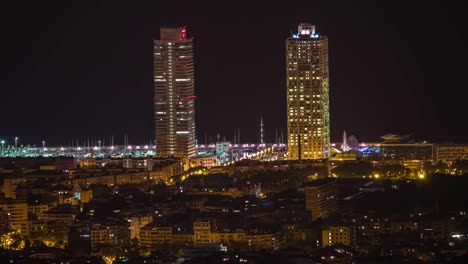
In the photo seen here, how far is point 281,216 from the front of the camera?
1449 inches

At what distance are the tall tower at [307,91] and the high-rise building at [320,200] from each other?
360 inches

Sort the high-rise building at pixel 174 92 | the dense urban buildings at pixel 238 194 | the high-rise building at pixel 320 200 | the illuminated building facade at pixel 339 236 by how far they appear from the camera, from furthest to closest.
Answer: the high-rise building at pixel 174 92 → the high-rise building at pixel 320 200 → the illuminated building facade at pixel 339 236 → the dense urban buildings at pixel 238 194

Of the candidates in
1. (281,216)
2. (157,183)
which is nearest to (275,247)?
(281,216)

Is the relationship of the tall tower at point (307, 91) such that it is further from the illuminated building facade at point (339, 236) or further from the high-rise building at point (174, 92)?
the illuminated building facade at point (339, 236)

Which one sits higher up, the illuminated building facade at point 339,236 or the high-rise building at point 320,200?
the high-rise building at point 320,200

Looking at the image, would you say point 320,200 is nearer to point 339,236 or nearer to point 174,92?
point 339,236

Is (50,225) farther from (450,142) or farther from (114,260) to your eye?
(450,142)

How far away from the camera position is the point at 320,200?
3769cm

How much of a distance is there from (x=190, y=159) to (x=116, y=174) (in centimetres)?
344

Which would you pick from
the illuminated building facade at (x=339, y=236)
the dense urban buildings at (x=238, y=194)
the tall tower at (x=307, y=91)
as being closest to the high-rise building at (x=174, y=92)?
the dense urban buildings at (x=238, y=194)

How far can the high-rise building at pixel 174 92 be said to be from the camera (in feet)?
159

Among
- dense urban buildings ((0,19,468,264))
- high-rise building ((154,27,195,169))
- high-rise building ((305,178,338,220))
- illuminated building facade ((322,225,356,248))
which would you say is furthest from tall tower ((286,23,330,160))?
illuminated building facade ((322,225,356,248))

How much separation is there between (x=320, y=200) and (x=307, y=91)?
33.7 feet

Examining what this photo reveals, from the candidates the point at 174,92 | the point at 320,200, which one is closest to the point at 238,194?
the point at 320,200
